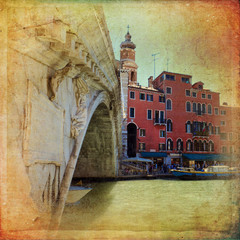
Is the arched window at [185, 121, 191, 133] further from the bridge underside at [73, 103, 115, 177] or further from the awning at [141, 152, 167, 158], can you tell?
the bridge underside at [73, 103, 115, 177]

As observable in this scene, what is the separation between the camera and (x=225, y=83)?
9.36 feet

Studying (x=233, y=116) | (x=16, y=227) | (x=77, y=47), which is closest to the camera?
(x=16, y=227)

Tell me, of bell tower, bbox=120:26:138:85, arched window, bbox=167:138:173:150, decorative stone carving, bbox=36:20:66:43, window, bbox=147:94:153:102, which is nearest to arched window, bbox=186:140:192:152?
arched window, bbox=167:138:173:150

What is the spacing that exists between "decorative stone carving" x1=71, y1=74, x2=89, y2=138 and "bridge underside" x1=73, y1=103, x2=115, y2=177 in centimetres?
604

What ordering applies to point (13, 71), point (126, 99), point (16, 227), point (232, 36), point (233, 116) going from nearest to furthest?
point (16, 227) → point (13, 71) → point (232, 36) → point (233, 116) → point (126, 99)

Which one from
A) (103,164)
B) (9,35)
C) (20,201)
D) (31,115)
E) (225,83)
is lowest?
(103,164)

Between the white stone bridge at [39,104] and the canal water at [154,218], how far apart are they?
2.02 ft

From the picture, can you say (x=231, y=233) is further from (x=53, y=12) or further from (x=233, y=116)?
(x=53, y=12)

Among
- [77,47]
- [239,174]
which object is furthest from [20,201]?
[239,174]

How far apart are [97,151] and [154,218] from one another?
6909 millimetres

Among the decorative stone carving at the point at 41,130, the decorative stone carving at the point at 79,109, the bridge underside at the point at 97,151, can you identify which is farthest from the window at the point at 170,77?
the decorative stone carving at the point at 41,130

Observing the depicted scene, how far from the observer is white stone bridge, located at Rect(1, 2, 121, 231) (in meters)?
2.16

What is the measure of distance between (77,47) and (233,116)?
217 centimetres

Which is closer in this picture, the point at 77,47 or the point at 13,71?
the point at 13,71
